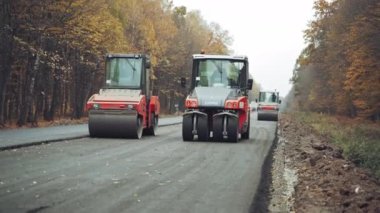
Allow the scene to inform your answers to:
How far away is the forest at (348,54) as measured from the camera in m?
29.6

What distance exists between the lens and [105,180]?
9812 mm

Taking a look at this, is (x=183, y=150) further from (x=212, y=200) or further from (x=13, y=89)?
(x=13, y=89)

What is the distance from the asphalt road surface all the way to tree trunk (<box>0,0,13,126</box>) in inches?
426

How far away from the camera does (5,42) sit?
25.6 m

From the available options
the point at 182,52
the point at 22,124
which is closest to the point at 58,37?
the point at 22,124

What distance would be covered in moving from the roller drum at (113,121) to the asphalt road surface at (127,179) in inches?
141

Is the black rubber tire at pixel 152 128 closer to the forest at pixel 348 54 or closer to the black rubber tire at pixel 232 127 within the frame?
the black rubber tire at pixel 232 127

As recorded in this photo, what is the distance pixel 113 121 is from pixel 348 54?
20.8 meters

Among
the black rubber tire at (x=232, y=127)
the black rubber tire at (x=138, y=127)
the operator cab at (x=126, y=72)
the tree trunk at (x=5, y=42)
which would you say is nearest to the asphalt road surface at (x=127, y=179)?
the black rubber tire at (x=232, y=127)

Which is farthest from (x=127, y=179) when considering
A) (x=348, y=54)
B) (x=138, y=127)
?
(x=348, y=54)

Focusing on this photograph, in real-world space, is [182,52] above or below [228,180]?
above

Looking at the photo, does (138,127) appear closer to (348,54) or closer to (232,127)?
(232,127)

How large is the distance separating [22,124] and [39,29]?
5.31 m

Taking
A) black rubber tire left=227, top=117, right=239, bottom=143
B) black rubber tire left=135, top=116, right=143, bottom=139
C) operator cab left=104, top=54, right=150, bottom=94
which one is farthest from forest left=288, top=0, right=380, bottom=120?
black rubber tire left=135, top=116, right=143, bottom=139
